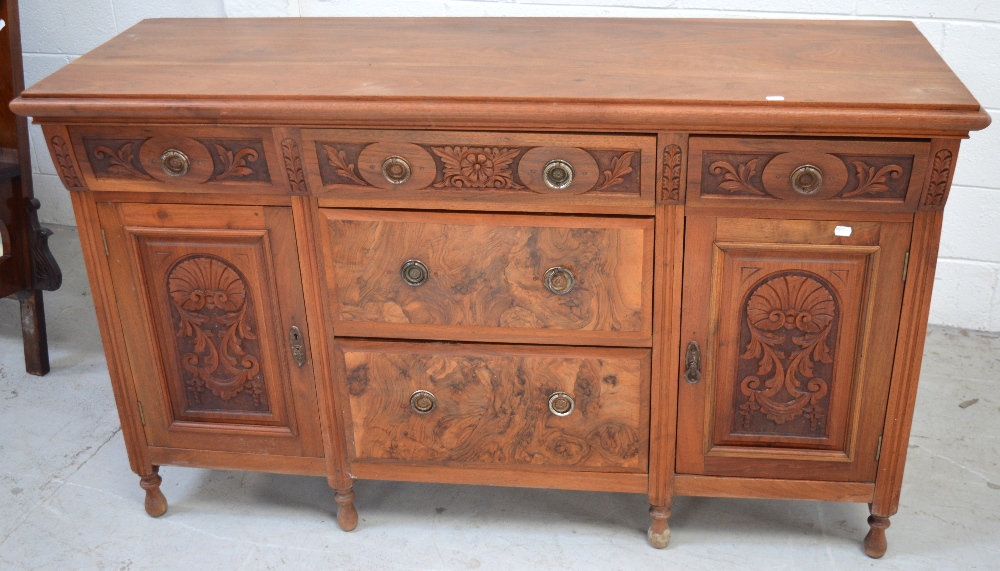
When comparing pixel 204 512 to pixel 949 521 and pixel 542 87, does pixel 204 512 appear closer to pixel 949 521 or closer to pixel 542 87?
pixel 542 87

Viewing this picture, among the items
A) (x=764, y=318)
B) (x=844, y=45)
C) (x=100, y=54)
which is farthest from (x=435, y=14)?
(x=764, y=318)

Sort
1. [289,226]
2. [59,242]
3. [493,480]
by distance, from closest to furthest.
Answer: [289,226]
[493,480]
[59,242]

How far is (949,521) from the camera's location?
7.00 ft

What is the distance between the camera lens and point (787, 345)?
1.86 m

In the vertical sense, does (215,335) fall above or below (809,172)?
below

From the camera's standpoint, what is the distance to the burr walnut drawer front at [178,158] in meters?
1.79

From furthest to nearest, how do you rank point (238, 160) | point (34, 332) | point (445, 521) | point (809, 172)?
point (34, 332)
point (445, 521)
point (238, 160)
point (809, 172)

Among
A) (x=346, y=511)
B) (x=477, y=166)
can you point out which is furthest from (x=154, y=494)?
(x=477, y=166)

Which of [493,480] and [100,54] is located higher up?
[100,54]

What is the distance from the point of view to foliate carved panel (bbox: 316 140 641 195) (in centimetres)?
173

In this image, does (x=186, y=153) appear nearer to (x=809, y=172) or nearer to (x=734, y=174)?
(x=734, y=174)

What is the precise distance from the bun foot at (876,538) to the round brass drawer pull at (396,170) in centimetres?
114

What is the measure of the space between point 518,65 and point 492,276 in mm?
394

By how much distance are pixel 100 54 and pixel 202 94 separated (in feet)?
1.23
